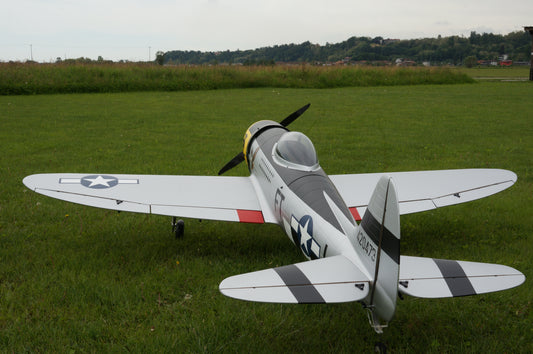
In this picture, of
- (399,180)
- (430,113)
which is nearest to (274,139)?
(399,180)

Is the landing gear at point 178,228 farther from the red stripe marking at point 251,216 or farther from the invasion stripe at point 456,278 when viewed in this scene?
the invasion stripe at point 456,278

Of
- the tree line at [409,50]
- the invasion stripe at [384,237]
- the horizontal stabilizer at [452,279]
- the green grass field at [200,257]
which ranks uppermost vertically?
the tree line at [409,50]

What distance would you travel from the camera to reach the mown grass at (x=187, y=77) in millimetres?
26125

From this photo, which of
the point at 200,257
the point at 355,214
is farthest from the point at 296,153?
the point at 200,257

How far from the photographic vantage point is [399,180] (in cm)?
658

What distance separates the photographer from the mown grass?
26.1 metres

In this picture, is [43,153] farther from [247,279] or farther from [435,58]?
[435,58]

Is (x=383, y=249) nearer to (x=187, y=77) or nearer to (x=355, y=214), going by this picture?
(x=355, y=214)

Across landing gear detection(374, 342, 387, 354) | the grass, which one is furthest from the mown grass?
landing gear detection(374, 342, 387, 354)

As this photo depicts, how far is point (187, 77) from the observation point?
98.4ft

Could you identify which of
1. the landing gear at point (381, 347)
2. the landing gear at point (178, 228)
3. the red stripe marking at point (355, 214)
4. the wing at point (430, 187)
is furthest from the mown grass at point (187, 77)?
the landing gear at point (381, 347)

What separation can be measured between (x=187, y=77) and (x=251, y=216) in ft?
85.5

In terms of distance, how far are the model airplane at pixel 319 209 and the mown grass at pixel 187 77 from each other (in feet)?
74.7

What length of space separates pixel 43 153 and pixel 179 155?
341 centimetres
